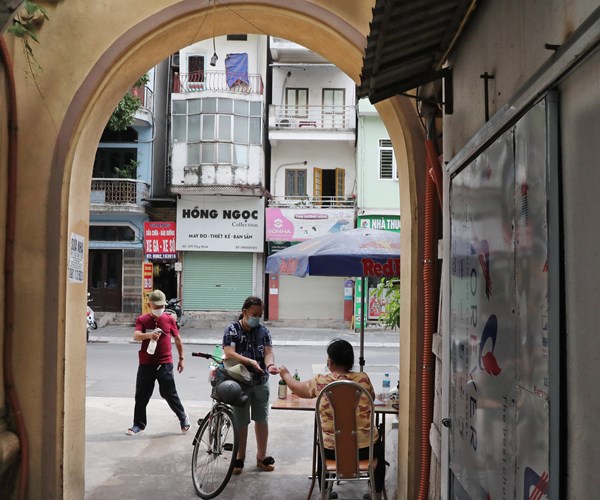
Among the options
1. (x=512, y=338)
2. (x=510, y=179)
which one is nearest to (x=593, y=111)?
(x=510, y=179)

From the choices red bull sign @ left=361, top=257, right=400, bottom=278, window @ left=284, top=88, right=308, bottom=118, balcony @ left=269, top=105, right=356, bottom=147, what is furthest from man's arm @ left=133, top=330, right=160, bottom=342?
window @ left=284, top=88, right=308, bottom=118

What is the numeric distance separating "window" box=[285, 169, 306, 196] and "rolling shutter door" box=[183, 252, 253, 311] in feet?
10.4

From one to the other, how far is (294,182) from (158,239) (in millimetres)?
5909

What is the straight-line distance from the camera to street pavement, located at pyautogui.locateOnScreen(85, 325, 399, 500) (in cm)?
511

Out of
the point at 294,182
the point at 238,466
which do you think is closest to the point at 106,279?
the point at 294,182

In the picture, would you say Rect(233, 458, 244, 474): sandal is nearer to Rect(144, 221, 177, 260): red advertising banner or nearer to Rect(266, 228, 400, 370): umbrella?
Rect(266, 228, 400, 370): umbrella

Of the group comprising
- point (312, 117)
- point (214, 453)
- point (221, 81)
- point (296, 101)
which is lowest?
point (214, 453)

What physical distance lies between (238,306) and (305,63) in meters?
10.1

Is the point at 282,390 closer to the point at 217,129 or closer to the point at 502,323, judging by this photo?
the point at 502,323

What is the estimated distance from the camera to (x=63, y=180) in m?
4.49

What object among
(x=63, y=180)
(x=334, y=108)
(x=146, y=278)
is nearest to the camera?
(x=63, y=180)

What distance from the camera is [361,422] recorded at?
4.17 m

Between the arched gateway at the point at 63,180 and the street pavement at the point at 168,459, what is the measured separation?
809 millimetres

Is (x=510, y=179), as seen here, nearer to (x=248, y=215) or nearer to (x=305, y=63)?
(x=248, y=215)
